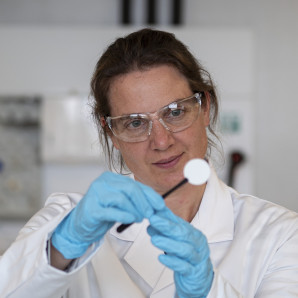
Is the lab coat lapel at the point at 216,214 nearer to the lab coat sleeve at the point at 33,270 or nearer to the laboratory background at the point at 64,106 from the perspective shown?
the lab coat sleeve at the point at 33,270

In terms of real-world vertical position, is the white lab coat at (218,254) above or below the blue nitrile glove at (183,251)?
below

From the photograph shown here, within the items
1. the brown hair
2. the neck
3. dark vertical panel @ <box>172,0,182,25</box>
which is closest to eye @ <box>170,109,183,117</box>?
the brown hair

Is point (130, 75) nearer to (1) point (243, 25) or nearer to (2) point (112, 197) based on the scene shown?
(2) point (112, 197)

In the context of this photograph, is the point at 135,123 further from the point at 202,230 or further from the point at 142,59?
the point at 202,230

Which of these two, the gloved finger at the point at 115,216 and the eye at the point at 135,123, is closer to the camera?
the gloved finger at the point at 115,216

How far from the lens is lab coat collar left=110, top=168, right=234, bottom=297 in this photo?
146 cm

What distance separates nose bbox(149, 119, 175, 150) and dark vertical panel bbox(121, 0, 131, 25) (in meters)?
2.85

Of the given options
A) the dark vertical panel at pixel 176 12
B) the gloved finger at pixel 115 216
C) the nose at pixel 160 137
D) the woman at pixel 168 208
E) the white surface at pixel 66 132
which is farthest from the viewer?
the dark vertical panel at pixel 176 12

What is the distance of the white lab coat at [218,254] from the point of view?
1304 mm

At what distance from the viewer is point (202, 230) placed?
1.50m

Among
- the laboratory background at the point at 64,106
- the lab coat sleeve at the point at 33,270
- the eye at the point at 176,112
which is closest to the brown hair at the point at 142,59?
the eye at the point at 176,112

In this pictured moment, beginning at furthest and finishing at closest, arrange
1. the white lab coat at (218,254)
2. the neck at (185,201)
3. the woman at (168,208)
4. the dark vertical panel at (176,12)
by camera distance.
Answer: the dark vertical panel at (176,12) → the neck at (185,201) → the white lab coat at (218,254) → the woman at (168,208)

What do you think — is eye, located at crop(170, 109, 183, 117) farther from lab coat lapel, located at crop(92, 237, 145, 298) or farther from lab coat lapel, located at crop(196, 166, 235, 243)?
lab coat lapel, located at crop(92, 237, 145, 298)

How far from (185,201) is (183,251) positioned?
18.7 inches
